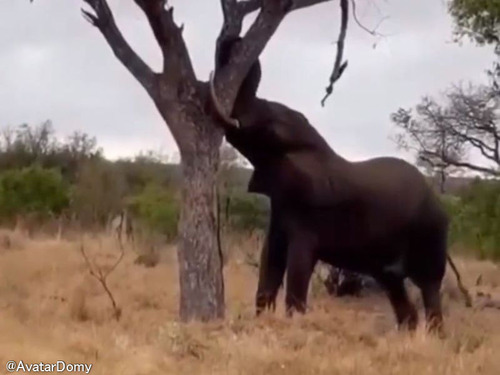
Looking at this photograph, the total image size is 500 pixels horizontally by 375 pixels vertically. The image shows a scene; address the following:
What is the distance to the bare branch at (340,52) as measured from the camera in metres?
11.5

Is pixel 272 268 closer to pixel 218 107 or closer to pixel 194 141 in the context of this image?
pixel 194 141

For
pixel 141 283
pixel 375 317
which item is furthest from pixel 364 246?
pixel 141 283

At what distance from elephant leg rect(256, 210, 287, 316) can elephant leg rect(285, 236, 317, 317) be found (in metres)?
0.36

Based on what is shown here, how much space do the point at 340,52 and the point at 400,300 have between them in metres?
2.50

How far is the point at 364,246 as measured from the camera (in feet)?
35.6

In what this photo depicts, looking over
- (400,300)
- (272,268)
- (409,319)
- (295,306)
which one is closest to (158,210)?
(400,300)

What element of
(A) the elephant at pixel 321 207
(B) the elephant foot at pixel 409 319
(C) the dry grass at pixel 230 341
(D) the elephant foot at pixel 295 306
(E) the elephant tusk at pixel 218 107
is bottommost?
(C) the dry grass at pixel 230 341

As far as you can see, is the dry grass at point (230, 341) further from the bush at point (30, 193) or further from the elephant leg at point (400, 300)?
the bush at point (30, 193)

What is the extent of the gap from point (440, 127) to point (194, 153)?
1400cm

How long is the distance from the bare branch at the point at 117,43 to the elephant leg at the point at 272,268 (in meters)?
1.73

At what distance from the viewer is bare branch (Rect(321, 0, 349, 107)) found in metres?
11.5

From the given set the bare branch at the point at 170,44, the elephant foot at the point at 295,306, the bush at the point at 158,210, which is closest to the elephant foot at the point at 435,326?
the elephant foot at the point at 295,306

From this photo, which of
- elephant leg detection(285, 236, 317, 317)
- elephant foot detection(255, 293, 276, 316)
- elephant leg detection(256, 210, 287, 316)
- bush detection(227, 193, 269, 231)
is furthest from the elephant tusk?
bush detection(227, 193, 269, 231)

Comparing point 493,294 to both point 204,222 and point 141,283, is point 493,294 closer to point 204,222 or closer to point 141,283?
point 141,283
